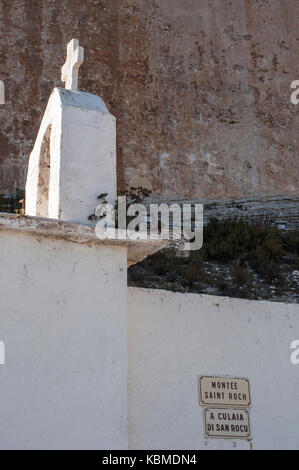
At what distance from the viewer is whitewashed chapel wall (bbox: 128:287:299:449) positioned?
20.1 feet

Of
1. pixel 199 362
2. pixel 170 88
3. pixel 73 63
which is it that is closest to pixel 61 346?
pixel 199 362

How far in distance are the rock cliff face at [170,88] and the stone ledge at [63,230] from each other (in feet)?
35.3

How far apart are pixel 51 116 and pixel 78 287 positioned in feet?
6.37

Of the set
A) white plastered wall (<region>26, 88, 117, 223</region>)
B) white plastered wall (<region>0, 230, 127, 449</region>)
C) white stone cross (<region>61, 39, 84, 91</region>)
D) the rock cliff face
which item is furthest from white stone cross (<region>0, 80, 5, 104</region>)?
white plastered wall (<region>0, 230, 127, 449</region>)

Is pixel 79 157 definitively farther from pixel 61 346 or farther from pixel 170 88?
pixel 170 88

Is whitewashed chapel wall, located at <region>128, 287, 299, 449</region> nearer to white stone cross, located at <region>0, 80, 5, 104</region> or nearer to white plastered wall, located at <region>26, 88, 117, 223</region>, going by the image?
white plastered wall, located at <region>26, 88, 117, 223</region>

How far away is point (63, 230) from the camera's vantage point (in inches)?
222

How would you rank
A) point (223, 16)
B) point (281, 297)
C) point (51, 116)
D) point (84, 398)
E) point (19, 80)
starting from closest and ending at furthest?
point (84, 398) → point (51, 116) → point (281, 297) → point (19, 80) → point (223, 16)

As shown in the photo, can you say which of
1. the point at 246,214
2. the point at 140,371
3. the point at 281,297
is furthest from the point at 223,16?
the point at 140,371

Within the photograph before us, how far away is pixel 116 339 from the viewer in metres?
5.73

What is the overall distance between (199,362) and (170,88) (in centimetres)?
1258

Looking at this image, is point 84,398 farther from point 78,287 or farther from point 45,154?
point 45,154

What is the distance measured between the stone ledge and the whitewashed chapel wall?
556 millimetres

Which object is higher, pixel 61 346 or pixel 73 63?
pixel 73 63
